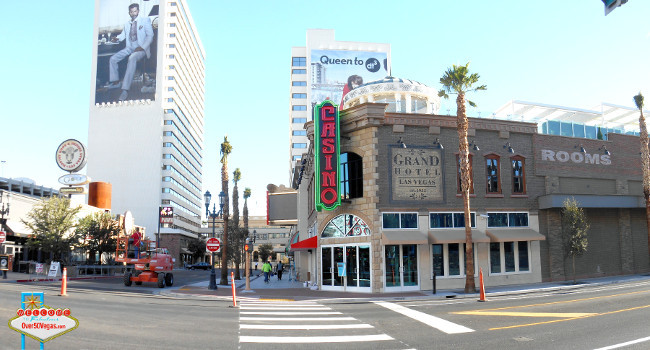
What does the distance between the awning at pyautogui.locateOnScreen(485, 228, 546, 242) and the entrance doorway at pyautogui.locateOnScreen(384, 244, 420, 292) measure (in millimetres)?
4625

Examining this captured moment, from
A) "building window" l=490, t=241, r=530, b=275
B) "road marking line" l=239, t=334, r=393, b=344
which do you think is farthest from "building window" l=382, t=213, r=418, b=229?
"road marking line" l=239, t=334, r=393, b=344

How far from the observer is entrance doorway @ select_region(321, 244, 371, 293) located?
25.5 metres

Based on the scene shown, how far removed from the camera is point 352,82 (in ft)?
340

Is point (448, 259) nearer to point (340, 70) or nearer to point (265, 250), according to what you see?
point (340, 70)

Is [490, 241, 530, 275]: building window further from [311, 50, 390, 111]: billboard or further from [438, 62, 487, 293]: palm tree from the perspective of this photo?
[311, 50, 390, 111]: billboard

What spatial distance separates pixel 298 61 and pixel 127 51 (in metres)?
37.4

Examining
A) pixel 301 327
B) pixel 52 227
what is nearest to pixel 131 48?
pixel 52 227

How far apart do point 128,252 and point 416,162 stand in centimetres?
1801

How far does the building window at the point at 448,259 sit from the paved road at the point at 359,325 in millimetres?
7007

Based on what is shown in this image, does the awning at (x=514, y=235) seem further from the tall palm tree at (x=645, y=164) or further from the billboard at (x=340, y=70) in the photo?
the billboard at (x=340, y=70)

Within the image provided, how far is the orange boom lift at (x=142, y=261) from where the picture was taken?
1141 inches

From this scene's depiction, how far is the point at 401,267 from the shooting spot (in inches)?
1006

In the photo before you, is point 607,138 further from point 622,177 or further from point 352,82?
point 352,82

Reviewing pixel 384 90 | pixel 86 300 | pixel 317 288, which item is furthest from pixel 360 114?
pixel 86 300
